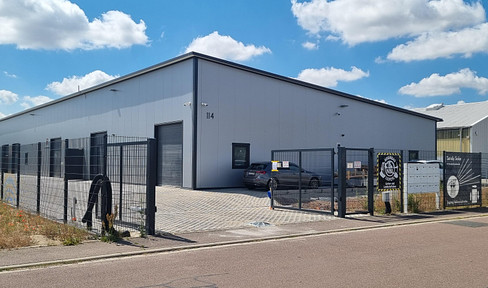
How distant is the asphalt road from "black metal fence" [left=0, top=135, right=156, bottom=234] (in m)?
2.08

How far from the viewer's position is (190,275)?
636 centimetres

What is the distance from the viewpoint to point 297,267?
22.5 feet

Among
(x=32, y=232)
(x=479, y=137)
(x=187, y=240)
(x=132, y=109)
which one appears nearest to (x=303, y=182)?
(x=187, y=240)

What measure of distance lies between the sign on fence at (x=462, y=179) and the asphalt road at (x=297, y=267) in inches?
263

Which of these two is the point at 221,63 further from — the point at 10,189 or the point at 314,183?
the point at 10,189

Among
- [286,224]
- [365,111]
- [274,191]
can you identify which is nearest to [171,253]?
[286,224]

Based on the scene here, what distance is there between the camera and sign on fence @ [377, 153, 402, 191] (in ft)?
45.4

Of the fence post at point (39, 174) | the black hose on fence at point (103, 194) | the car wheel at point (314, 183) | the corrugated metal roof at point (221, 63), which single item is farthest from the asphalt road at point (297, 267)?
the corrugated metal roof at point (221, 63)

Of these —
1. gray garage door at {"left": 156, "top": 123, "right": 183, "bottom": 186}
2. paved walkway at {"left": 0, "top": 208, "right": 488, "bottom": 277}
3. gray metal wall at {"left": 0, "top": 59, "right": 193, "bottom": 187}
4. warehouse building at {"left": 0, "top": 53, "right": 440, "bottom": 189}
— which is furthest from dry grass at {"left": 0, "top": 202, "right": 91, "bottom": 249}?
gray garage door at {"left": 156, "top": 123, "right": 183, "bottom": 186}

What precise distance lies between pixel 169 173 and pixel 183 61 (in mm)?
6244

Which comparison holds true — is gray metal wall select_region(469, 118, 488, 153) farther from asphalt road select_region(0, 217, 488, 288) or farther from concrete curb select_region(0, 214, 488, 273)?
asphalt road select_region(0, 217, 488, 288)

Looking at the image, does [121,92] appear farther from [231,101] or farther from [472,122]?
[472,122]

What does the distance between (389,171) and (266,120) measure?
12.1 m

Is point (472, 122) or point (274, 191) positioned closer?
point (274, 191)
